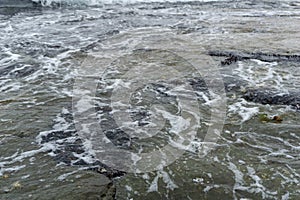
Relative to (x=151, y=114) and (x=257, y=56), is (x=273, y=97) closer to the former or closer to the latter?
(x=151, y=114)

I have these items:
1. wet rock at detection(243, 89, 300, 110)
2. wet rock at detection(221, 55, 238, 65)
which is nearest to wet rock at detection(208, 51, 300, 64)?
wet rock at detection(221, 55, 238, 65)

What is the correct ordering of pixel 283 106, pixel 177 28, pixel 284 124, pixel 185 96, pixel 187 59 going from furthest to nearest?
pixel 177 28
pixel 187 59
pixel 185 96
pixel 283 106
pixel 284 124

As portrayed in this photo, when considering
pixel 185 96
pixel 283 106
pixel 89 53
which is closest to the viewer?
pixel 283 106

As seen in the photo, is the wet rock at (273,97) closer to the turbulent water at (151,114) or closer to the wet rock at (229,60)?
the turbulent water at (151,114)

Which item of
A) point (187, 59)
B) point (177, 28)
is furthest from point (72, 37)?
point (187, 59)

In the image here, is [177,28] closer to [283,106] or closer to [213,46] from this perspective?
[213,46]

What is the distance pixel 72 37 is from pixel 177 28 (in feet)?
11.2

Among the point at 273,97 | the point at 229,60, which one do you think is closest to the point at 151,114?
the point at 273,97

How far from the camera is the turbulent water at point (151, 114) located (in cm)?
371

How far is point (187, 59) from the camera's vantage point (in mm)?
7715

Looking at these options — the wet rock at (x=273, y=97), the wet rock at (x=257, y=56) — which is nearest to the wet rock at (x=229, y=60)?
the wet rock at (x=257, y=56)

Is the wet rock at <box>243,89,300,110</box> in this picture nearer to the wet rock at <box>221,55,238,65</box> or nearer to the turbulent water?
the turbulent water

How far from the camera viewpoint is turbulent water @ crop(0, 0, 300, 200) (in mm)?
3711

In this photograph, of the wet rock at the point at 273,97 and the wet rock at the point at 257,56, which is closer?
the wet rock at the point at 273,97
